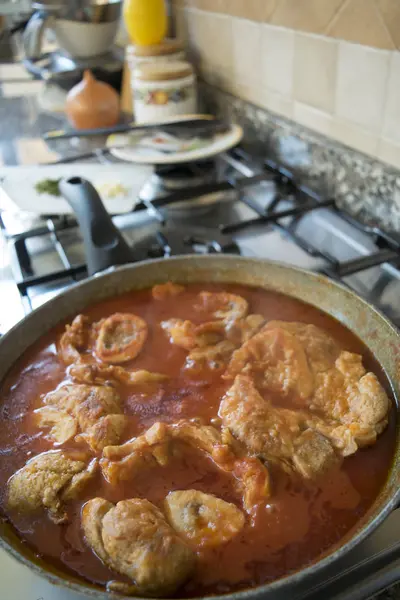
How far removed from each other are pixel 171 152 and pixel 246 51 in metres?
0.44

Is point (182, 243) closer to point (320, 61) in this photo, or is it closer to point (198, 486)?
point (320, 61)

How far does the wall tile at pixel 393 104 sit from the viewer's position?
1144 mm

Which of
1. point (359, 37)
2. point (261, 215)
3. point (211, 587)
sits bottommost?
point (211, 587)

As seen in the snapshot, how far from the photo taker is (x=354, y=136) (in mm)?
1340

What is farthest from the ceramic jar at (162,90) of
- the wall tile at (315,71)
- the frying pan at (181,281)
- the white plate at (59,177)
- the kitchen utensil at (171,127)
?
the frying pan at (181,281)

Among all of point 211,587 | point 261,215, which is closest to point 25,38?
point 261,215

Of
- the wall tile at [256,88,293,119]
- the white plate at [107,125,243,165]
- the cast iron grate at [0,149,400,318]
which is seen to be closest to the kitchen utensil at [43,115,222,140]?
the white plate at [107,125,243,165]

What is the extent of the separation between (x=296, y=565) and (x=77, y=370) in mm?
437

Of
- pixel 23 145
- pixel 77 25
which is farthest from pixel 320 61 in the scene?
pixel 77 25

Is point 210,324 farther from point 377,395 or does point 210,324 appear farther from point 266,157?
point 266,157

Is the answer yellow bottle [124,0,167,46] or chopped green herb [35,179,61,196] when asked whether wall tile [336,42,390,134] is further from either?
yellow bottle [124,0,167,46]

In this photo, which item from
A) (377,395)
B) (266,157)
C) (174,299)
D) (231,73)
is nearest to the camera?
(377,395)

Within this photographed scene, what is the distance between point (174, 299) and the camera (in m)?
1.03

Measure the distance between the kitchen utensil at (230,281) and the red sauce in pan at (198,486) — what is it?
0.02 metres
